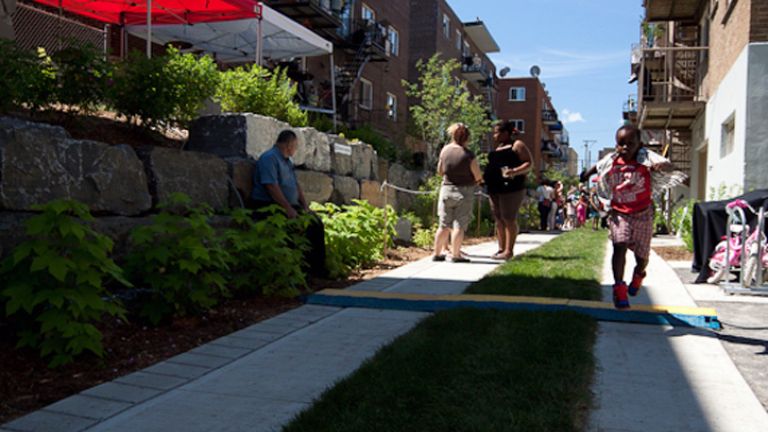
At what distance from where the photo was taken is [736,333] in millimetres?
4555

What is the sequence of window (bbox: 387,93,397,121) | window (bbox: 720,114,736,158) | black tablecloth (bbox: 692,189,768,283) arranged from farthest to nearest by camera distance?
window (bbox: 387,93,397,121), window (bbox: 720,114,736,158), black tablecloth (bbox: 692,189,768,283)

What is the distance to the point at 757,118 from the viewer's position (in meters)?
10.2

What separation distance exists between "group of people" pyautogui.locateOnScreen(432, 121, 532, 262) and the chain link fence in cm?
586

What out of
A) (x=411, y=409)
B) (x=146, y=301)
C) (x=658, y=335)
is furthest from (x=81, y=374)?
(x=658, y=335)

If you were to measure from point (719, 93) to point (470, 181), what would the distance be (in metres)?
7.45

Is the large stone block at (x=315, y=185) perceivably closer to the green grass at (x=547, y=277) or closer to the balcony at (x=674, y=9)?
the green grass at (x=547, y=277)

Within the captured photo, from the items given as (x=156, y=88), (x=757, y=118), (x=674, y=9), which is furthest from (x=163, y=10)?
(x=674, y=9)

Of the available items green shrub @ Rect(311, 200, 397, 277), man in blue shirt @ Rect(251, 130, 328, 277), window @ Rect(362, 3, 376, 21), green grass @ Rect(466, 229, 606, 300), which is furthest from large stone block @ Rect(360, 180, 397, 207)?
window @ Rect(362, 3, 376, 21)

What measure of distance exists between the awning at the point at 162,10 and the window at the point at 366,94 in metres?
12.2

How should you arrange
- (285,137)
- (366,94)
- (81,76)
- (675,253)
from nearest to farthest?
1. (81,76)
2. (285,137)
3. (675,253)
4. (366,94)

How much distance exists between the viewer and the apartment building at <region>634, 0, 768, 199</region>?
1019cm

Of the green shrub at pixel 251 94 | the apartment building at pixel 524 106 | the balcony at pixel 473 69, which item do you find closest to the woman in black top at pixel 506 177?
the green shrub at pixel 251 94

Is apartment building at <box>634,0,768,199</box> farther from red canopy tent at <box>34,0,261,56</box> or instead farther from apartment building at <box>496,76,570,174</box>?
apartment building at <box>496,76,570,174</box>

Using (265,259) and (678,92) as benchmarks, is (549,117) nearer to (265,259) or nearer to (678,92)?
(678,92)
